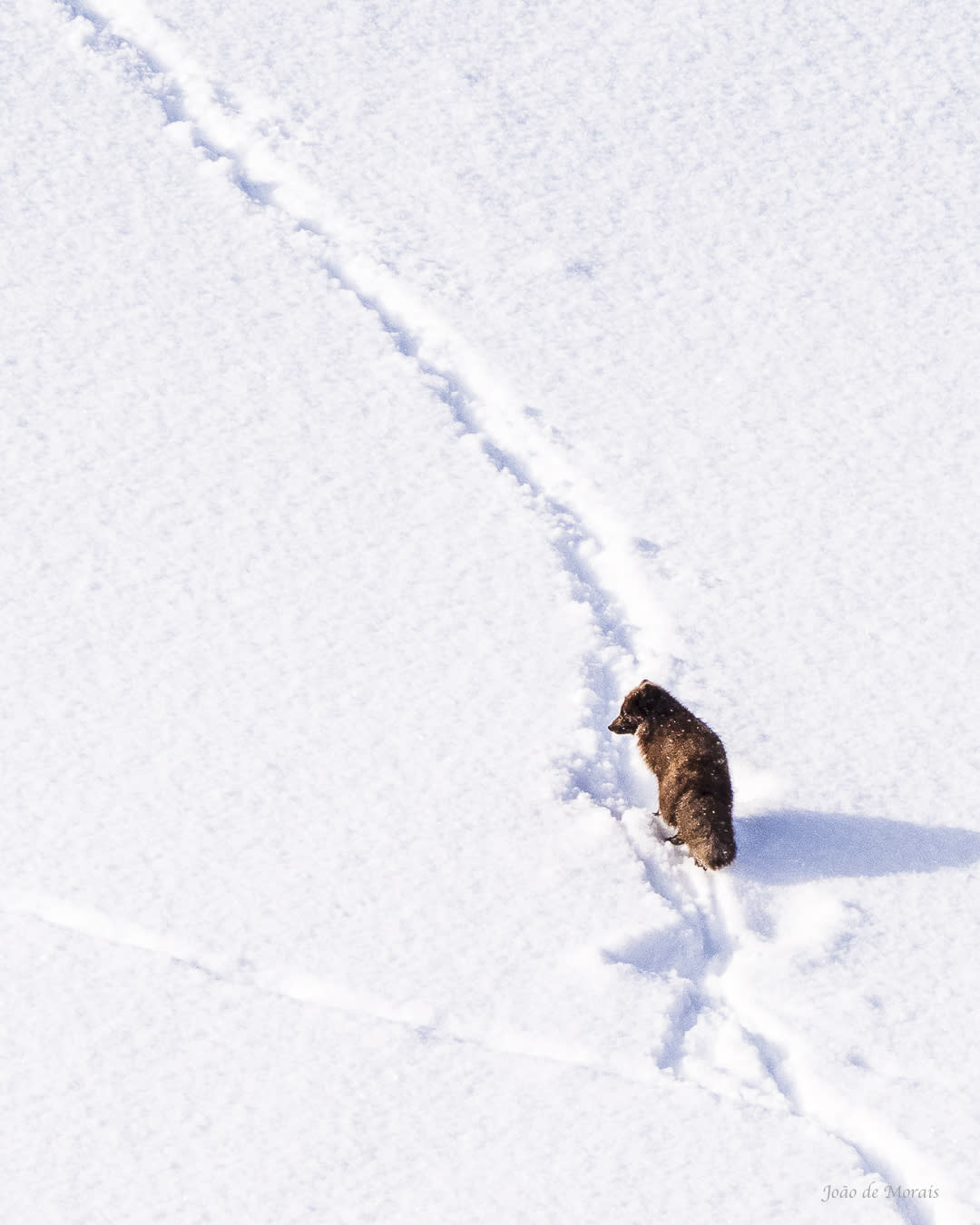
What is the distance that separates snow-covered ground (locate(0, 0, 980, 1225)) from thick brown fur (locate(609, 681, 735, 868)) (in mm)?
202

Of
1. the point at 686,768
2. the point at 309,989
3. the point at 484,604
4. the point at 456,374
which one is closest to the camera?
the point at 309,989

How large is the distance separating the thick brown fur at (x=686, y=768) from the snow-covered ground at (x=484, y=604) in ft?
0.66

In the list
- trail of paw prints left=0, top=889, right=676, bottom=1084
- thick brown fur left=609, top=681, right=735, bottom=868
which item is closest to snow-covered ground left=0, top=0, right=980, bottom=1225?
trail of paw prints left=0, top=889, right=676, bottom=1084

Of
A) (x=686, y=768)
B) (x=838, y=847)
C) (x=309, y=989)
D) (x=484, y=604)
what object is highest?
(x=686, y=768)

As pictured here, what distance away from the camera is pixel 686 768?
495 cm

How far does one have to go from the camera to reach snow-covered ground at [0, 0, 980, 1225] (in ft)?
14.1

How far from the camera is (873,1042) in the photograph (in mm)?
4500

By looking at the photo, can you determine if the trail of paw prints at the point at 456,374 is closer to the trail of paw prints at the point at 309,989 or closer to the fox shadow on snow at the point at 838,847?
the fox shadow on snow at the point at 838,847

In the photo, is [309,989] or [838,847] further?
[838,847]

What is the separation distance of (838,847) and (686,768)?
68 cm

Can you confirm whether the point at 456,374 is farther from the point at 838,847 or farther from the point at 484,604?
the point at 838,847

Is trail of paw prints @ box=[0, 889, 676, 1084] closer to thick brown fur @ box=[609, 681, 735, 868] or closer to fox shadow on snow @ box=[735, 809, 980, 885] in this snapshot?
thick brown fur @ box=[609, 681, 735, 868]

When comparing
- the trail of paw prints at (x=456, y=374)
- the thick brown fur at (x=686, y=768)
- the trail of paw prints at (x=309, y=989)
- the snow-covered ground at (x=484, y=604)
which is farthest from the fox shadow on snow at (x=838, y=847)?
the trail of paw prints at (x=309, y=989)

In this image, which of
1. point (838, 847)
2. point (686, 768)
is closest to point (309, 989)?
point (686, 768)
